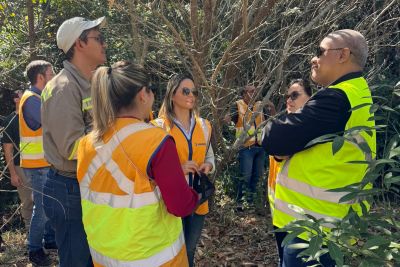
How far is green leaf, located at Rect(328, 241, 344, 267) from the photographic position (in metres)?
1.79

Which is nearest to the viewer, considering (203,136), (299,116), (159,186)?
(159,186)

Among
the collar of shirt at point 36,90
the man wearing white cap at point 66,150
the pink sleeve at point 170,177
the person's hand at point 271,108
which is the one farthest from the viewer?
the person's hand at point 271,108

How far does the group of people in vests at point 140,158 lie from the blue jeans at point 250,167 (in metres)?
4.00

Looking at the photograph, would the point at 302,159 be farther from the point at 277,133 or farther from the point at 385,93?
the point at 385,93

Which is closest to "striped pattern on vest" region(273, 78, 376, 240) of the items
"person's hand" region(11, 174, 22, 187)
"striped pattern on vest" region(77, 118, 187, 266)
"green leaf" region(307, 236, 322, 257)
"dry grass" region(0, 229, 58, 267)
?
"striped pattern on vest" region(77, 118, 187, 266)

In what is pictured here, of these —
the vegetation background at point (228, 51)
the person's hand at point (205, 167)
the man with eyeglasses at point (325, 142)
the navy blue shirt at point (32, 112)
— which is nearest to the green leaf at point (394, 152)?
the man with eyeglasses at point (325, 142)

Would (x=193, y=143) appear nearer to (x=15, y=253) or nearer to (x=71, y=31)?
(x=71, y=31)

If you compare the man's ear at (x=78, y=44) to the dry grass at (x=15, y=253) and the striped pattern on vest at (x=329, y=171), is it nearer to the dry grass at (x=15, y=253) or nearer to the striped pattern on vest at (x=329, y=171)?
the striped pattern on vest at (x=329, y=171)

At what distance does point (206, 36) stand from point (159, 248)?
8.23ft

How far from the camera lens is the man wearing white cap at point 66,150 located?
3.09 m

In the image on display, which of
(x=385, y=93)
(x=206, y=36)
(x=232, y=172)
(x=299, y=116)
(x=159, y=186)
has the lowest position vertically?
(x=232, y=172)

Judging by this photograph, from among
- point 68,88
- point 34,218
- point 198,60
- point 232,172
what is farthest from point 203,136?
point 232,172

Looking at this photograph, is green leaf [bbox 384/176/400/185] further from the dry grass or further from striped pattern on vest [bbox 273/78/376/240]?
the dry grass

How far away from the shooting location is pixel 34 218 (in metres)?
5.22
